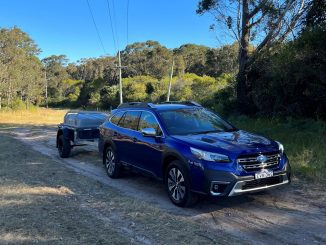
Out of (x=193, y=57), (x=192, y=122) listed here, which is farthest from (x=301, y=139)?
(x=193, y=57)

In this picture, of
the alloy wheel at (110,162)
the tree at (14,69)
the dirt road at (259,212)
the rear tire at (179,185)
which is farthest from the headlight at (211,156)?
the tree at (14,69)

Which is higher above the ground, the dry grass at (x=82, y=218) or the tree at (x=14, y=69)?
the tree at (x=14, y=69)

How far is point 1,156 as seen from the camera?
1369cm

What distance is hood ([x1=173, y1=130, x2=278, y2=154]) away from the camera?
21.1ft

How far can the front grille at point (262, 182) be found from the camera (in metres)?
6.32

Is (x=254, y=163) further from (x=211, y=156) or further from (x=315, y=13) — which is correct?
(x=315, y=13)

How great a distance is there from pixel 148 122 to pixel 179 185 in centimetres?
178

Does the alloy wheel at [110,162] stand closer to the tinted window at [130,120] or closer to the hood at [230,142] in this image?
the tinted window at [130,120]

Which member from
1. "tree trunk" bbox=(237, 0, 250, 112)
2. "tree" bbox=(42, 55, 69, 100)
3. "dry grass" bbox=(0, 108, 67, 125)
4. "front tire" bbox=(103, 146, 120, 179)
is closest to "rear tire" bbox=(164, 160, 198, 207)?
"front tire" bbox=(103, 146, 120, 179)

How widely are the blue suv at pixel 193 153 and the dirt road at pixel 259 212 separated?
0.39 meters

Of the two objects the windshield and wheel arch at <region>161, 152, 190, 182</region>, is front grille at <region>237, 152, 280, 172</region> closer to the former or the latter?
wheel arch at <region>161, 152, 190, 182</region>

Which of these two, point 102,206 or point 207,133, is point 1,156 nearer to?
point 102,206

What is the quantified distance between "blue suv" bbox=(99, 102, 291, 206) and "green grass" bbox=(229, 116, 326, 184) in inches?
83.5

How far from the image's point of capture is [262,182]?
21.2ft
